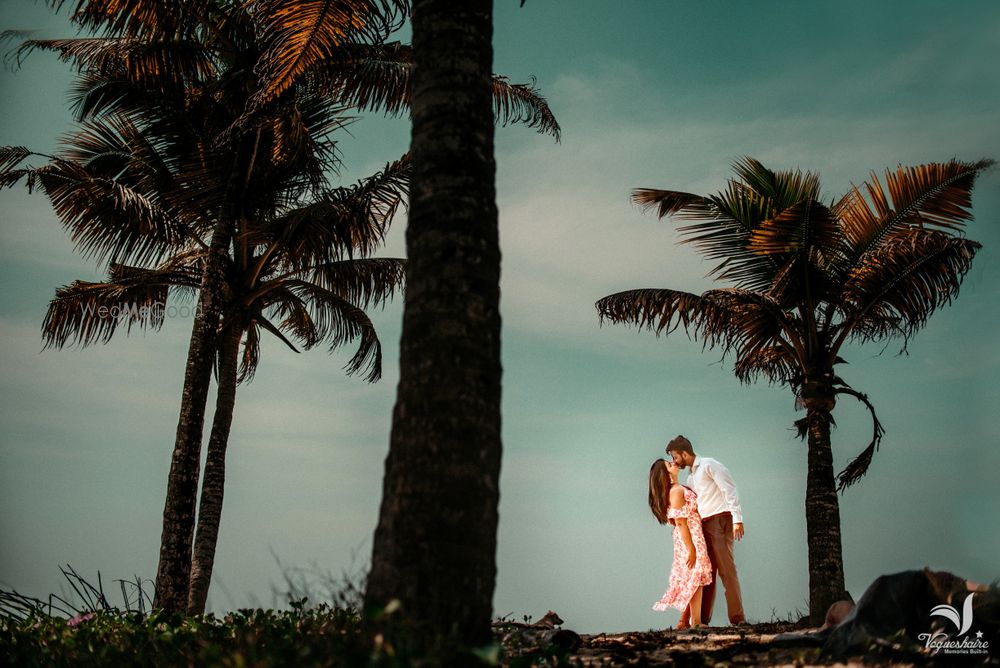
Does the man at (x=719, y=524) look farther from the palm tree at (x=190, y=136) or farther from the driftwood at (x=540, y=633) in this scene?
the palm tree at (x=190, y=136)

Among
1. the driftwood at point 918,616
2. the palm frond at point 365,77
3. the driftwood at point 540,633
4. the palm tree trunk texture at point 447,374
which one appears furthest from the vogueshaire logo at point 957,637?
the palm frond at point 365,77

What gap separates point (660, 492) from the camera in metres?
10.8

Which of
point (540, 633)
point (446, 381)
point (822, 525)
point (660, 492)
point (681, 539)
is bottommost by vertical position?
point (540, 633)

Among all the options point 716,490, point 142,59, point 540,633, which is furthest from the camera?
point 142,59

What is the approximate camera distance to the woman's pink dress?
34.8 ft

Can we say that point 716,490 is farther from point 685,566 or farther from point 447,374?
point 447,374

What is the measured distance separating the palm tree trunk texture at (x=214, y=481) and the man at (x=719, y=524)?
7560 millimetres

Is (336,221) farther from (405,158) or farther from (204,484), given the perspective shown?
(204,484)

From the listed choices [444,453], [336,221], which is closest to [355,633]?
[444,453]

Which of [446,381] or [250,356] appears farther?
[250,356]

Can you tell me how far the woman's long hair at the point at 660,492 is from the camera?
10797 mm

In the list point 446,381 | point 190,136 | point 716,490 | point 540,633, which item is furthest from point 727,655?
point 190,136

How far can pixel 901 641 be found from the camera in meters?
5.13

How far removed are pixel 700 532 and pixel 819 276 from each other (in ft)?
14.2
